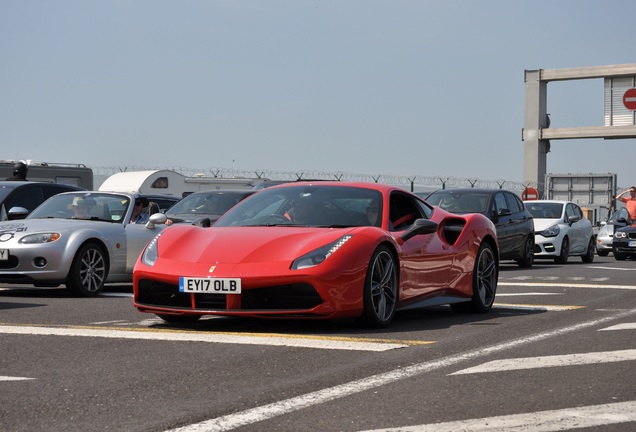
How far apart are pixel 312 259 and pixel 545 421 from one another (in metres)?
3.66

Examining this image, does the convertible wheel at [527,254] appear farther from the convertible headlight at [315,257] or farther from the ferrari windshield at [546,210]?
the convertible headlight at [315,257]

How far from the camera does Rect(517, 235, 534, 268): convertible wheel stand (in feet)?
73.3

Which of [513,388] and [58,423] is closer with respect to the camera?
[58,423]

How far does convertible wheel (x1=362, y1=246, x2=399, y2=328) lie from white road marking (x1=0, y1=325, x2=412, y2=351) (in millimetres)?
728

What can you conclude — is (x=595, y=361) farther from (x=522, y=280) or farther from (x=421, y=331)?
(x=522, y=280)

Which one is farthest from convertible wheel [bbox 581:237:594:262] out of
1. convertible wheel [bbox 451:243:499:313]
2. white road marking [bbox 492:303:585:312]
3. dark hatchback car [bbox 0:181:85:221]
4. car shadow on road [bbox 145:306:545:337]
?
car shadow on road [bbox 145:306:545:337]

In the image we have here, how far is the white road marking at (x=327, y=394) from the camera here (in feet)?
16.5

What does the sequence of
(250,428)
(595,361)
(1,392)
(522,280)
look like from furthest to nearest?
(522,280) < (595,361) < (1,392) < (250,428)

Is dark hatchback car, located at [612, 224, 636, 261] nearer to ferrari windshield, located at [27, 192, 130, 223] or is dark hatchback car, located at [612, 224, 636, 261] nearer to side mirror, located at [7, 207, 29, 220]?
ferrari windshield, located at [27, 192, 130, 223]

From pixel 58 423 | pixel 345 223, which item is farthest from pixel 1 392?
pixel 345 223

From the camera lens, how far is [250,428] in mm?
4965

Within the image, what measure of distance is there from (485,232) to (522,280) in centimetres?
586

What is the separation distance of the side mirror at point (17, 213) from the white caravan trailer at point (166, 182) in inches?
623

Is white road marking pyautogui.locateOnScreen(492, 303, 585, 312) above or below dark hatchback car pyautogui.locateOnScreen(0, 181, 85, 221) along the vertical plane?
below
